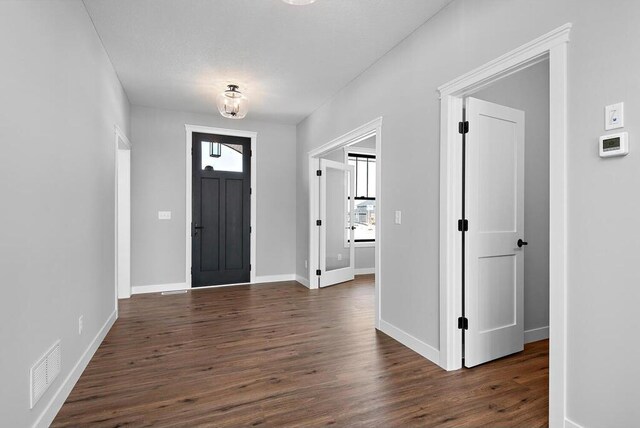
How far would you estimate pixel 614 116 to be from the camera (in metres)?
1.61

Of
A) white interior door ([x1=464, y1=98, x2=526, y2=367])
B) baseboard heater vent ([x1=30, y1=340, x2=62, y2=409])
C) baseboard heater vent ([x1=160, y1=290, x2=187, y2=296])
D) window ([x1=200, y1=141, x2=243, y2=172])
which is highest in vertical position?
window ([x1=200, y1=141, x2=243, y2=172])

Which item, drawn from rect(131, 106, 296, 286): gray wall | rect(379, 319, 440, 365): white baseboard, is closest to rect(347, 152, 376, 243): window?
rect(131, 106, 296, 286): gray wall

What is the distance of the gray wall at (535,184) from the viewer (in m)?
3.26

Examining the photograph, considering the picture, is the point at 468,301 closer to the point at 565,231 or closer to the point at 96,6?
the point at 565,231

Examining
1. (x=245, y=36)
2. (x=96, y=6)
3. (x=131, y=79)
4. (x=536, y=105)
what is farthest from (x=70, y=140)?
(x=536, y=105)

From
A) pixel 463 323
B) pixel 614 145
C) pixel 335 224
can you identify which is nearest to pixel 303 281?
pixel 335 224

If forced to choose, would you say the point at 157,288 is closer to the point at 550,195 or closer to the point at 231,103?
the point at 231,103

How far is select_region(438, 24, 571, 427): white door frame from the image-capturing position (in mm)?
1822

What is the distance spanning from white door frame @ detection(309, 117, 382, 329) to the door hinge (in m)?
1.00

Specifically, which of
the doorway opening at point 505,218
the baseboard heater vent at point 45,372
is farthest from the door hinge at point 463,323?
the baseboard heater vent at point 45,372

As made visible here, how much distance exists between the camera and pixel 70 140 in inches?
92.0

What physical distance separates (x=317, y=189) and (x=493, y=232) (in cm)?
323

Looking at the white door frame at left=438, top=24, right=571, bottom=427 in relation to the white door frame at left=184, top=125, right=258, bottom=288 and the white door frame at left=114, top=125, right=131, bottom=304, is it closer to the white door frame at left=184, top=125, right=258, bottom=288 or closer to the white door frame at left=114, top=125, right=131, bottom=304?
the white door frame at left=184, top=125, right=258, bottom=288

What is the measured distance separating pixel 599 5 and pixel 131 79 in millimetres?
4485
